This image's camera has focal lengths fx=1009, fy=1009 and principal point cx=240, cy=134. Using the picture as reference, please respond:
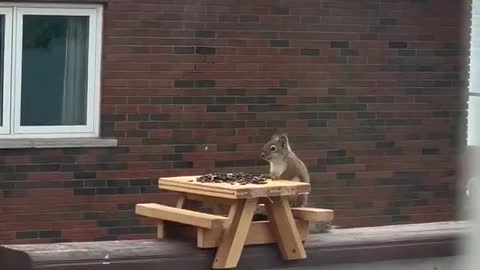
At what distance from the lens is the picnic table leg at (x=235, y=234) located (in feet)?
13.0

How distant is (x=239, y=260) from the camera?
4.09 meters

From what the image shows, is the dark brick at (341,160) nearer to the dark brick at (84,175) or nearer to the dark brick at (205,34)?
the dark brick at (205,34)

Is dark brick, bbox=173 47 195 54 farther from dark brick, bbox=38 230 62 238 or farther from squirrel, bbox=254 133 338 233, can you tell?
squirrel, bbox=254 133 338 233

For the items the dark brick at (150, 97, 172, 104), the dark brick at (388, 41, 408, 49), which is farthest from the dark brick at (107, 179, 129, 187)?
the dark brick at (388, 41, 408, 49)

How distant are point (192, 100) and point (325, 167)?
4.25 ft

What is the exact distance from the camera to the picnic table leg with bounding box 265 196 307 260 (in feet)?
13.5

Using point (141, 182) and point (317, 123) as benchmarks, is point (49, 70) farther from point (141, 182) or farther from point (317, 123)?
point (317, 123)

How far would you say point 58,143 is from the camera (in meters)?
7.42

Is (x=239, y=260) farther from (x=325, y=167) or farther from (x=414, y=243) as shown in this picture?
Answer: (x=325, y=167)

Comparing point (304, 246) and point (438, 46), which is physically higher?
point (438, 46)

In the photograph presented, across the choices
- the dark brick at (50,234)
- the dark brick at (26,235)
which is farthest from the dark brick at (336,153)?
the dark brick at (26,235)

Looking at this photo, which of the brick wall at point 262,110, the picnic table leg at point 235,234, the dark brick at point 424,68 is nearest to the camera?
A: the picnic table leg at point 235,234

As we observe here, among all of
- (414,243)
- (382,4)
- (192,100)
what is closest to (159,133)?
(192,100)

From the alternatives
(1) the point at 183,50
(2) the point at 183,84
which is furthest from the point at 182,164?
(1) the point at 183,50
